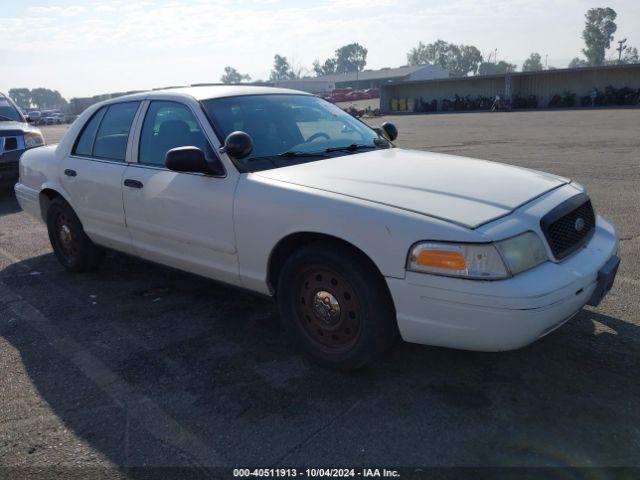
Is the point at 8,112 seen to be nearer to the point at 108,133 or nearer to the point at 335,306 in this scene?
the point at 108,133

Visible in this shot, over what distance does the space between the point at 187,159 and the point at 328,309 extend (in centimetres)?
129

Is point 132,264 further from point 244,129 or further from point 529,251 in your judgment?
point 529,251

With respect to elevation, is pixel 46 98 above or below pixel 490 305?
above

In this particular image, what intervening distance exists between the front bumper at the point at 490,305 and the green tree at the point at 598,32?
476 feet

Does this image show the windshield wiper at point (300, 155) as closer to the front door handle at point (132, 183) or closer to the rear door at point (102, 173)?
the front door handle at point (132, 183)

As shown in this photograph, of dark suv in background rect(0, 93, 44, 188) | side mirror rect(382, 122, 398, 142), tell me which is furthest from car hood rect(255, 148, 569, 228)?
dark suv in background rect(0, 93, 44, 188)

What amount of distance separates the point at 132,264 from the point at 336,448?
3.69 meters

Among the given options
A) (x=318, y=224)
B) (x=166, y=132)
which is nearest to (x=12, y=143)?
(x=166, y=132)

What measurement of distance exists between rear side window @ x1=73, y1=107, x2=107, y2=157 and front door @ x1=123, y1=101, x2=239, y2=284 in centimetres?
84

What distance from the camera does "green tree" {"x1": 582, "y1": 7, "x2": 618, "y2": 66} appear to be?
130 metres

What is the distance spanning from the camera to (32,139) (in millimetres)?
10398

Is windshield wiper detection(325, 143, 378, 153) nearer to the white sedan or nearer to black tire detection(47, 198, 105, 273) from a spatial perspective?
the white sedan

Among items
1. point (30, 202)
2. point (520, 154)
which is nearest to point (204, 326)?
point (30, 202)

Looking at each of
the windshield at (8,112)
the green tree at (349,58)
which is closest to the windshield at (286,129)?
the windshield at (8,112)
